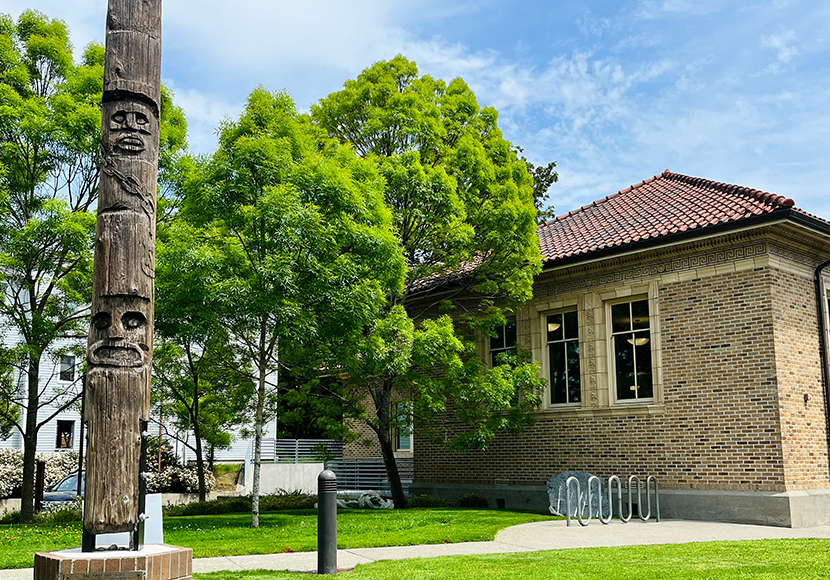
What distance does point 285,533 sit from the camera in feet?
39.7

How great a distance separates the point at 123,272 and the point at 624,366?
Answer: 44.1 ft

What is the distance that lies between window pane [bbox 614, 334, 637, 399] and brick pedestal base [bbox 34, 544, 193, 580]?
1332 cm

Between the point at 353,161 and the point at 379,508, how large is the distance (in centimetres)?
865

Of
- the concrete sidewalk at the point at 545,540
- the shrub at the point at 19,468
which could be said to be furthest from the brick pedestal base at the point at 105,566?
the shrub at the point at 19,468

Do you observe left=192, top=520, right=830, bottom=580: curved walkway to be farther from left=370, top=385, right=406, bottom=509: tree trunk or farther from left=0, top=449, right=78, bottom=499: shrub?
left=0, top=449, right=78, bottom=499: shrub

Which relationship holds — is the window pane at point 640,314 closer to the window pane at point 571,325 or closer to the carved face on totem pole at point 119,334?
the window pane at point 571,325

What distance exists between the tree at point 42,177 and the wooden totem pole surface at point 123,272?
9121 mm

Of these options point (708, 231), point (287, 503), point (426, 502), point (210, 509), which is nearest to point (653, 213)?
point (708, 231)

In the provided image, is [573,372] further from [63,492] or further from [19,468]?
[19,468]

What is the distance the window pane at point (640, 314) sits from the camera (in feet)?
55.5

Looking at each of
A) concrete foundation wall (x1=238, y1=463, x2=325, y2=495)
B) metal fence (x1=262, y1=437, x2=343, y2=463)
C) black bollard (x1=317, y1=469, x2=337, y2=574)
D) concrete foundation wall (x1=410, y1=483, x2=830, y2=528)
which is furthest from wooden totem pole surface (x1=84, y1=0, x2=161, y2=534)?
metal fence (x1=262, y1=437, x2=343, y2=463)

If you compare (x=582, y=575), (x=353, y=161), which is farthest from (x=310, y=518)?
(x=582, y=575)

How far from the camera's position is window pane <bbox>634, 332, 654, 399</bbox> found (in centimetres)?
1666

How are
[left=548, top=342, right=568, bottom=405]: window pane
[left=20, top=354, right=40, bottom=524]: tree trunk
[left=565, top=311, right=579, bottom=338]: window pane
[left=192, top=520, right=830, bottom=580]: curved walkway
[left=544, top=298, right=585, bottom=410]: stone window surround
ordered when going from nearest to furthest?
[left=192, top=520, right=830, bottom=580]: curved walkway → [left=20, top=354, right=40, bottom=524]: tree trunk → [left=544, top=298, right=585, bottom=410]: stone window surround → [left=565, top=311, right=579, bottom=338]: window pane → [left=548, top=342, right=568, bottom=405]: window pane
